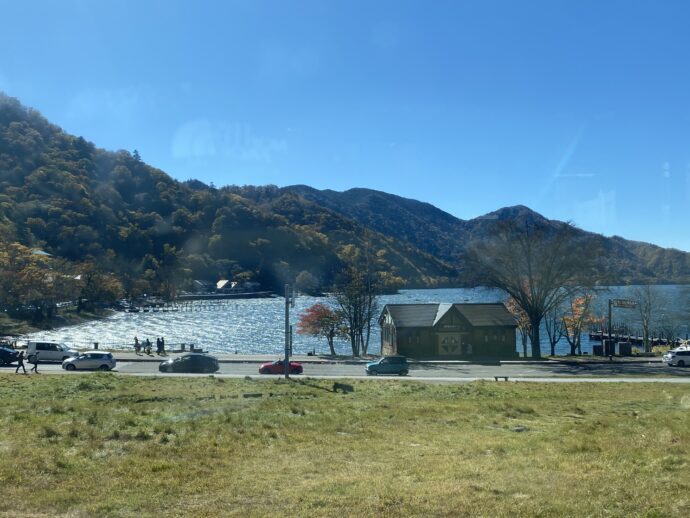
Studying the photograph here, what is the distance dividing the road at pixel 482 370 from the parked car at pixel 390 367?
2.27ft

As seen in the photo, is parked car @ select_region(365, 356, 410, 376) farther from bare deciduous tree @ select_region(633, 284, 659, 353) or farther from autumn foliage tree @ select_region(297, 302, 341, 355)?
bare deciduous tree @ select_region(633, 284, 659, 353)

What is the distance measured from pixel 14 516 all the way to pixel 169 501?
224 cm

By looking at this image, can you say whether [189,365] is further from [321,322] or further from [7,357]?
[321,322]

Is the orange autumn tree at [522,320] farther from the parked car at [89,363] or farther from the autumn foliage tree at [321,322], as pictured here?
the parked car at [89,363]

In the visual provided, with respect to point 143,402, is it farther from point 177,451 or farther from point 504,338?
point 504,338

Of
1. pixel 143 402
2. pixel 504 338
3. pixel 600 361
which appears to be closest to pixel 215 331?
pixel 504 338

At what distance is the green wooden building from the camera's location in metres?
55.2

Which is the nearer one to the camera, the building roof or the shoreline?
the building roof

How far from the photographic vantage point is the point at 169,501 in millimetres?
9828

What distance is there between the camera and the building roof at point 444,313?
183 ft

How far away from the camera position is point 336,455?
1372 cm

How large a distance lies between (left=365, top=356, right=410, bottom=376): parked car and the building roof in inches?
606

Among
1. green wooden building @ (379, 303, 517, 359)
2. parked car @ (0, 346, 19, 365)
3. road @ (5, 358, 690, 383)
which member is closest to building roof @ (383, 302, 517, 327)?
green wooden building @ (379, 303, 517, 359)

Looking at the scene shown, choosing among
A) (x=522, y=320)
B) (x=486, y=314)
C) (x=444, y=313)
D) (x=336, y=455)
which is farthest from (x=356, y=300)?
(x=336, y=455)
